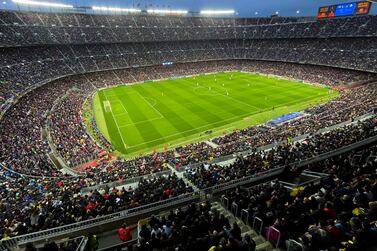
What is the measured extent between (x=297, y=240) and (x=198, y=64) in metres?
85.8

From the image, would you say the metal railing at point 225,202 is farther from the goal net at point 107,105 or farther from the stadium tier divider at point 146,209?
the goal net at point 107,105

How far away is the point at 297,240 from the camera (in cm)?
784

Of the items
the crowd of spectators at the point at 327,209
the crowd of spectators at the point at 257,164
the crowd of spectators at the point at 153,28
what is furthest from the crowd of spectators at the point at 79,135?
the crowd of spectators at the point at 153,28

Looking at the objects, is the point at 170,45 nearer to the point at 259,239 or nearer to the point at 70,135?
the point at 70,135

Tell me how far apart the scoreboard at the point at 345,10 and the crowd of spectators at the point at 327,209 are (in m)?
81.3

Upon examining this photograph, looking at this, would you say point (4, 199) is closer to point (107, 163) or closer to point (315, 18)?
point (107, 163)

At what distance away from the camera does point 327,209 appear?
8430mm

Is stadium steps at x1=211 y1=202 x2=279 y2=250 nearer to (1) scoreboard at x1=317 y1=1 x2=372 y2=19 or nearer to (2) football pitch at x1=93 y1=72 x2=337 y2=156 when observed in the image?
(2) football pitch at x1=93 y1=72 x2=337 y2=156

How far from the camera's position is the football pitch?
1442 inches

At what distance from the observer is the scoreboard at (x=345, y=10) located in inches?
2837

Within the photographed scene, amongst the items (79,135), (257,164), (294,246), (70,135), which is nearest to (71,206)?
(294,246)

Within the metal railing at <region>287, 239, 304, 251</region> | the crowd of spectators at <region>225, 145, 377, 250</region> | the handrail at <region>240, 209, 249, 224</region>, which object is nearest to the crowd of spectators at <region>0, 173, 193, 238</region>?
the handrail at <region>240, 209, 249, 224</region>

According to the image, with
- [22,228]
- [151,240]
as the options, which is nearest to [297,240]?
[151,240]

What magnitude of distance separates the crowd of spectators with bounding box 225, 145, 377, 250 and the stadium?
2.0 inches
